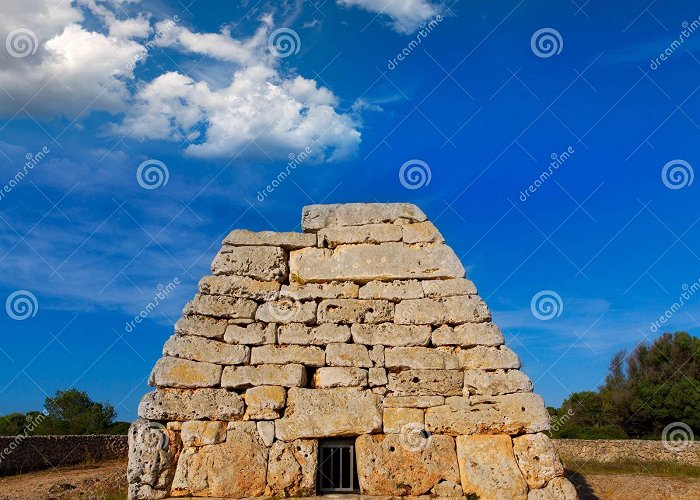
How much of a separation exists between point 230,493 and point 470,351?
2890 millimetres

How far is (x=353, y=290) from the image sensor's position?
6430 millimetres

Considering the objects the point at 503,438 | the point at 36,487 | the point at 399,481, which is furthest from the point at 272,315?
the point at 36,487

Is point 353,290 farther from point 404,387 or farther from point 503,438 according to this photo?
point 503,438

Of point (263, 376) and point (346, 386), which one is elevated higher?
point (263, 376)

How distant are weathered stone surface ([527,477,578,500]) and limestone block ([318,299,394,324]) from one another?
227 cm

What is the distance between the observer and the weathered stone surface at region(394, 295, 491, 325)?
6.18 m

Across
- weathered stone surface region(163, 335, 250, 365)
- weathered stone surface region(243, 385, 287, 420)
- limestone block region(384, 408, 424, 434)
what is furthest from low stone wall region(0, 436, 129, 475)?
limestone block region(384, 408, 424, 434)

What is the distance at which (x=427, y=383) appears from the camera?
5965mm

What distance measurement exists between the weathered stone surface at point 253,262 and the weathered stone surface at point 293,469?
Result: 189 cm

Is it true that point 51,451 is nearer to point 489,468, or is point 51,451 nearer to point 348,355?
point 348,355

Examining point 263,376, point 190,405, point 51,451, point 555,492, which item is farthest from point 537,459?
point 51,451

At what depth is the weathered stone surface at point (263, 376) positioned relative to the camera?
5.98 meters

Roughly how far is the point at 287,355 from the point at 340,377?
63 cm

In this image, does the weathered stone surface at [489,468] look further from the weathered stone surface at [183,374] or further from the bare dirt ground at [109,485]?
the bare dirt ground at [109,485]
